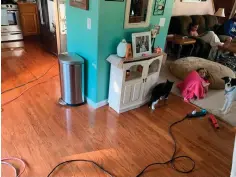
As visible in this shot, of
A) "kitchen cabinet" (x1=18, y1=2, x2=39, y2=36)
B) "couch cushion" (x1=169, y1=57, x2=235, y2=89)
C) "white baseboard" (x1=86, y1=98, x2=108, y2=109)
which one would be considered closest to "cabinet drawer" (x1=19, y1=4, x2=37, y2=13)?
"kitchen cabinet" (x1=18, y1=2, x2=39, y2=36)

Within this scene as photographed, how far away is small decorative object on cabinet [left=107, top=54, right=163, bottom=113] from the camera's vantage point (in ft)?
7.38

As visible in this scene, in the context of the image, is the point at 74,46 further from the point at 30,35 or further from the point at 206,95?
the point at 30,35

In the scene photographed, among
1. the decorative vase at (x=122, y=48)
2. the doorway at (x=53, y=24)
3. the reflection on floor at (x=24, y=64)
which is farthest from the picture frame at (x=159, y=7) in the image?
the reflection on floor at (x=24, y=64)

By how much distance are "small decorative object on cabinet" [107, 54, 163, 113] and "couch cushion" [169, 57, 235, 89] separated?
1039mm

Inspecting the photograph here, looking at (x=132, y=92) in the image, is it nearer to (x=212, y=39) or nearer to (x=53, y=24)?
(x=53, y=24)

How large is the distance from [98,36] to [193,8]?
398 cm

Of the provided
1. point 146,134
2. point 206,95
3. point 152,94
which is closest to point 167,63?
point 206,95

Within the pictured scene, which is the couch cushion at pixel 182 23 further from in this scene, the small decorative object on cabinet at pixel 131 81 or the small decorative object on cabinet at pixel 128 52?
the small decorative object on cabinet at pixel 128 52

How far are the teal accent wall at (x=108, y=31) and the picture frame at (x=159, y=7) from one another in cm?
5

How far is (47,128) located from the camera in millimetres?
2158

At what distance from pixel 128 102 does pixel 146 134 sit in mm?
499

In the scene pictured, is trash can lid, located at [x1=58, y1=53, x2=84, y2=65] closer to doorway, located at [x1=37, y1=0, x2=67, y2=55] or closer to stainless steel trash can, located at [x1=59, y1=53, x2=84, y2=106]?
stainless steel trash can, located at [x1=59, y1=53, x2=84, y2=106]

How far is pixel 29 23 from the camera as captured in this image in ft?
15.8

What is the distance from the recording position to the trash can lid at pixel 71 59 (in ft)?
7.43
